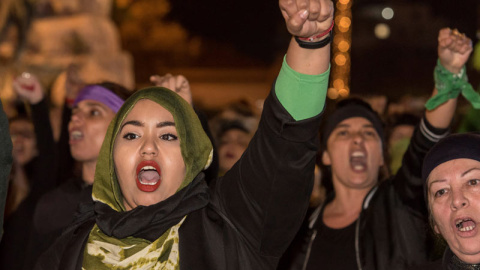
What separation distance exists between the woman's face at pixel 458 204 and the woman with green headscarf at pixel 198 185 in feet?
2.32

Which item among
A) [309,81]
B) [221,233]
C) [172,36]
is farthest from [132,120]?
[172,36]

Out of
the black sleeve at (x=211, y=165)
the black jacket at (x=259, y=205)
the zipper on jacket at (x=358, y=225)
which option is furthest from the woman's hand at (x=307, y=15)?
the zipper on jacket at (x=358, y=225)

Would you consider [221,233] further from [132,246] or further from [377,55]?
[377,55]

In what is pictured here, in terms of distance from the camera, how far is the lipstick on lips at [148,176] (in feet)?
9.31

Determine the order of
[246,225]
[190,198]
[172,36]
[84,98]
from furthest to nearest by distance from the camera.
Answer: [172,36], [84,98], [190,198], [246,225]

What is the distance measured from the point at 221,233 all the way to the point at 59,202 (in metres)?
1.69

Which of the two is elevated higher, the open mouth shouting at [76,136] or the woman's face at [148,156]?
the open mouth shouting at [76,136]

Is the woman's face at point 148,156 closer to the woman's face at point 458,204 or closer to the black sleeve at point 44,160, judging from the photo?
the woman's face at point 458,204

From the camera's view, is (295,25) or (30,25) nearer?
(295,25)

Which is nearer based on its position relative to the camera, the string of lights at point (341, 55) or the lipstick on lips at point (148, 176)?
the lipstick on lips at point (148, 176)

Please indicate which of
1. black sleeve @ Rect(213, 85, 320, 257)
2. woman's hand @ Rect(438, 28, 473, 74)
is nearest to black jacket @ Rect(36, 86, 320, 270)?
black sleeve @ Rect(213, 85, 320, 257)

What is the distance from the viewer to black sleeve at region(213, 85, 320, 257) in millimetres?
2365

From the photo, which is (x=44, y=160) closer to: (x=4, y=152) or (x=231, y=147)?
(x=231, y=147)

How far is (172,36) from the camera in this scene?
784 inches
